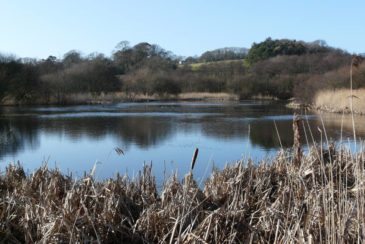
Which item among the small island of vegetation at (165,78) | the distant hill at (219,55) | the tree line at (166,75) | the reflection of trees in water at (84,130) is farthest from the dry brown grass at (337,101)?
the distant hill at (219,55)

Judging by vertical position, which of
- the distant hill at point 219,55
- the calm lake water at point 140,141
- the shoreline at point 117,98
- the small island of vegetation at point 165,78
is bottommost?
the calm lake water at point 140,141

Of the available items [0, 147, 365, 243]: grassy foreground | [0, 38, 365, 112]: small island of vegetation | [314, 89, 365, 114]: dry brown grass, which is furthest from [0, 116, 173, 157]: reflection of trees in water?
[0, 38, 365, 112]: small island of vegetation

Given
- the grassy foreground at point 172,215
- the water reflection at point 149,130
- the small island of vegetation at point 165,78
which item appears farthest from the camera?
the small island of vegetation at point 165,78

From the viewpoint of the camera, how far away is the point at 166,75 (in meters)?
48.1

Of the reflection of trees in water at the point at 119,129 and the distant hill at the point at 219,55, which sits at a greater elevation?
the distant hill at the point at 219,55

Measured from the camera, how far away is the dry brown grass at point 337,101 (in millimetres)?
22906

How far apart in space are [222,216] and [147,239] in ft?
2.17

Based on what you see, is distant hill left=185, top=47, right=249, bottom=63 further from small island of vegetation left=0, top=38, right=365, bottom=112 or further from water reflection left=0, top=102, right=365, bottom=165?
water reflection left=0, top=102, right=365, bottom=165

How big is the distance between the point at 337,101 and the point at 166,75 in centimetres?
2412

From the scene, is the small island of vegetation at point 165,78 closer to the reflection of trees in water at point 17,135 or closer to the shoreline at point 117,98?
the shoreline at point 117,98

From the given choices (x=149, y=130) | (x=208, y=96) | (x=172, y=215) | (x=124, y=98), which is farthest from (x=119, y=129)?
(x=208, y=96)

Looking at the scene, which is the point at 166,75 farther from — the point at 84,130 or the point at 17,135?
the point at 17,135

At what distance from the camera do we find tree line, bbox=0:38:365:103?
33312mm

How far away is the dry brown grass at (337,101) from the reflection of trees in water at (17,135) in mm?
13786
